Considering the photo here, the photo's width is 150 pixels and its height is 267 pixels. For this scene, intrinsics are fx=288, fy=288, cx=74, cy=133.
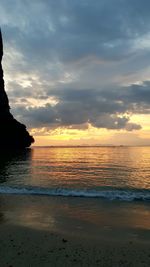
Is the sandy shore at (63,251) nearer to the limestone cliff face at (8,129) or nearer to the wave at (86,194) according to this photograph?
the wave at (86,194)

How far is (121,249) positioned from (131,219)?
5.70 meters

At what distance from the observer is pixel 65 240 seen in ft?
42.9

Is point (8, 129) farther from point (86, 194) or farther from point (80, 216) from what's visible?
point (80, 216)

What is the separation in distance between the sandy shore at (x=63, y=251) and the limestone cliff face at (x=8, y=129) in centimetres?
12391

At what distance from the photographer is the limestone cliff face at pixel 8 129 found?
135 metres

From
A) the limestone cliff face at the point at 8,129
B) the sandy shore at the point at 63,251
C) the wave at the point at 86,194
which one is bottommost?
the wave at the point at 86,194

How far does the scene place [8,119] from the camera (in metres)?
140

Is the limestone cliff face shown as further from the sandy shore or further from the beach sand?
the sandy shore

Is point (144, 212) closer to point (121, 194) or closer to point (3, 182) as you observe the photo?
point (121, 194)

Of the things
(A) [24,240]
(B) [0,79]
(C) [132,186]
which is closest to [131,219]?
(A) [24,240]

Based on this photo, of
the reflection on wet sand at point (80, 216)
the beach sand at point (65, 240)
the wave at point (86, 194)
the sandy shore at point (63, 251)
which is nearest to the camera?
the sandy shore at point (63, 251)

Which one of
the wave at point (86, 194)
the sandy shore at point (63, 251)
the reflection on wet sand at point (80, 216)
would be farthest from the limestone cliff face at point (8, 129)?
the sandy shore at point (63, 251)

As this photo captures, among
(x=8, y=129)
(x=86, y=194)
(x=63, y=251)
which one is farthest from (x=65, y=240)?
(x=8, y=129)

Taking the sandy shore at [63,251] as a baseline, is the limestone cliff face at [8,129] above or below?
above
